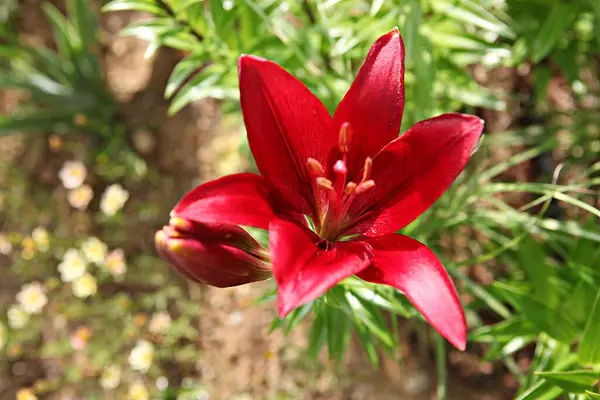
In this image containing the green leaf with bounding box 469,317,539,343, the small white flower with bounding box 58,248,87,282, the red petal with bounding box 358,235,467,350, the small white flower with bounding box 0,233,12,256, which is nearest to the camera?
the red petal with bounding box 358,235,467,350

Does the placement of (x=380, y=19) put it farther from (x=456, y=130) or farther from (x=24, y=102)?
(x=24, y=102)

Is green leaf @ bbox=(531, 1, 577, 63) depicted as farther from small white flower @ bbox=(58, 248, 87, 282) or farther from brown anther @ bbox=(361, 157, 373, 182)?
small white flower @ bbox=(58, 248, 87, 282)

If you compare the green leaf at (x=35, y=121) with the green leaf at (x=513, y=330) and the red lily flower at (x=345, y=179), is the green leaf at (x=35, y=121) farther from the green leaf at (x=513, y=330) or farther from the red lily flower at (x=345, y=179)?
the green leaf at (x=513, y=330)

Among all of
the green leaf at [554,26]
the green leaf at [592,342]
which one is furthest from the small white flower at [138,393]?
the green leaf at [554,26]

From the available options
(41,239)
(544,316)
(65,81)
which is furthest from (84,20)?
(544,316)

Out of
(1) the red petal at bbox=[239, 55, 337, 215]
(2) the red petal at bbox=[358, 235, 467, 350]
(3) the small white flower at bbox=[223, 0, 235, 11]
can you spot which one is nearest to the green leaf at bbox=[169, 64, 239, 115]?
(3) the small white flower at bbox=[223, 0, 235, 11]

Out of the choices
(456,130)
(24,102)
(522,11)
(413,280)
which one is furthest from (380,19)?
(24,102)
